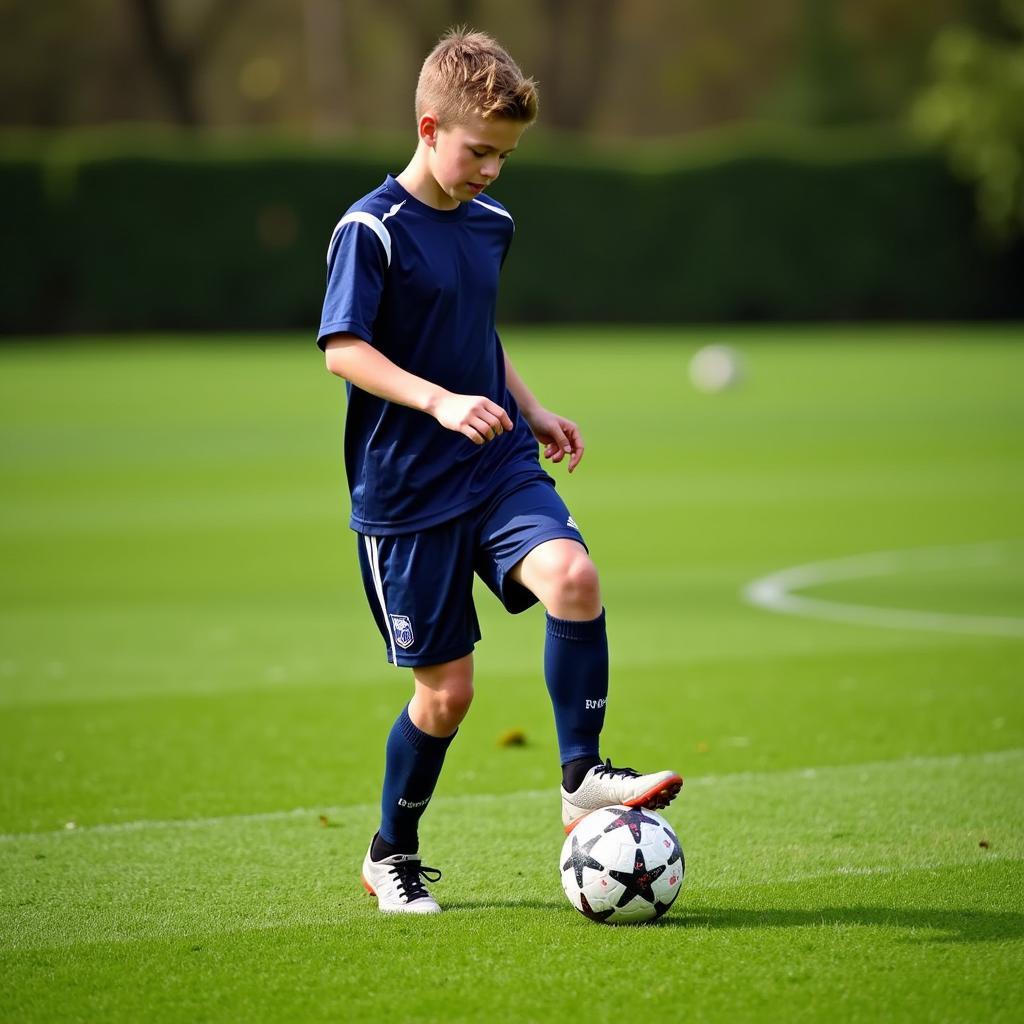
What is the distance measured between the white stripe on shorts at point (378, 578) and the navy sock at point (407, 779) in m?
0.23

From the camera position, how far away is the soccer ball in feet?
14.7

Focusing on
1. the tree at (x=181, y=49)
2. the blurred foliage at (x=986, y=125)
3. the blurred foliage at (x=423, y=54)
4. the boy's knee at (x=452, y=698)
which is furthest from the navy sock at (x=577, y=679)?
the tree at (x=181, y=49)

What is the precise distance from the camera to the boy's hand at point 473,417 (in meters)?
4.23

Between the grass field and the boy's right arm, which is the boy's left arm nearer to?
the boy's right arm

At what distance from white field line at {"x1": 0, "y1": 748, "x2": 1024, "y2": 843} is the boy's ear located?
243 cm

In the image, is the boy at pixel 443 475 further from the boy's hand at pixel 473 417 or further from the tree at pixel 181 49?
the tree at pixel 181 49

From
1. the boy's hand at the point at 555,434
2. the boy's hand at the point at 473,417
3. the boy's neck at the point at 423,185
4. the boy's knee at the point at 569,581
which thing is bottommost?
the boy's knee at the point at 569,581

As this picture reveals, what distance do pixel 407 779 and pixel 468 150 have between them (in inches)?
68.8

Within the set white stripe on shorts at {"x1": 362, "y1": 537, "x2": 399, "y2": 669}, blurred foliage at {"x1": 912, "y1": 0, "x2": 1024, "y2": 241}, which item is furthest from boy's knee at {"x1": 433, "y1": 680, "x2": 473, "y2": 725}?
blurred foliage at {"x1": 912, "y1": 0, "x2": 1024, "y2": 241}

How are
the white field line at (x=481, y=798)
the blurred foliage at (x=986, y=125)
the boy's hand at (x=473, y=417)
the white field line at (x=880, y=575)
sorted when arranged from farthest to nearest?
the blurred foliage at (x=986, y=125), the white field line at (x=880, y=575), the white field line at (x=481, y=798), the boy's hand at (x=473, y=417)

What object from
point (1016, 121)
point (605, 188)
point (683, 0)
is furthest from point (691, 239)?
point (683, 0)

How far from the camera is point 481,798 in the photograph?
6141 mm

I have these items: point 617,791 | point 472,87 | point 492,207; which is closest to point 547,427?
point 492,207

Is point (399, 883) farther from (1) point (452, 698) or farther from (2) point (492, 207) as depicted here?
(2) point (492, 207)
